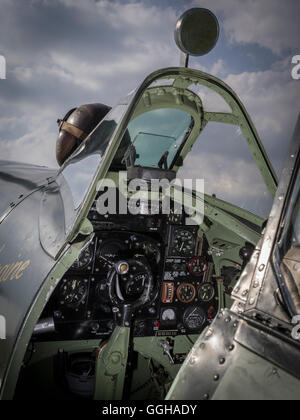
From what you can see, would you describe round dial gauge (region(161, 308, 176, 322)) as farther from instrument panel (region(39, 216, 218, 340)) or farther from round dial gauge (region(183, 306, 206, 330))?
round dial gauge (region(183, 306, 206, 330))

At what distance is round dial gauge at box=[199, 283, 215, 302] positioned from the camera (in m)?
3.27

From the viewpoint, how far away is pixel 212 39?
2.14m

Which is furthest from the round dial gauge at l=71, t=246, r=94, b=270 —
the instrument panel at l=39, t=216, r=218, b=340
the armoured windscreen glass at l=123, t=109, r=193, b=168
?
the armoured windscreen glass at l=123, t=109, r=193, b=168

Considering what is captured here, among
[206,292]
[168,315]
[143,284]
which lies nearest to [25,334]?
[143,284]

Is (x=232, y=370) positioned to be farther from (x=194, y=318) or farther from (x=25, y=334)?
(x=194, y=318)

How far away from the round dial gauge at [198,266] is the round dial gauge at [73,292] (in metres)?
1.02

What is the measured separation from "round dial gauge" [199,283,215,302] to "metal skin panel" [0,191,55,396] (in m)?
1.78

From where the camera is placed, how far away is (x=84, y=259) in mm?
2756

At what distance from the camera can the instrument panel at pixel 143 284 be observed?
273 centimetres

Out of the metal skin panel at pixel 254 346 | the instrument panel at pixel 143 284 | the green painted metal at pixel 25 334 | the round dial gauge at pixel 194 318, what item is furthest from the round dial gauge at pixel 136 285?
the metal skin panel at pixel 254 346

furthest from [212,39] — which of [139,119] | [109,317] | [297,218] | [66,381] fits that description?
[66,381]

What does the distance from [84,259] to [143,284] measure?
54 centimetres
